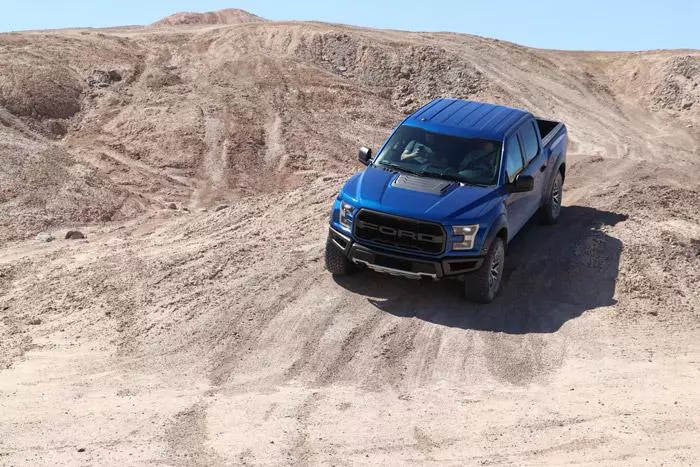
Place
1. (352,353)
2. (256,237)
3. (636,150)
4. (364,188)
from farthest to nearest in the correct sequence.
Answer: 1. (636,150)
2. (256,237)
3. (364,188)
4. (352,353)

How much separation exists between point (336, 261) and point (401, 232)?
1176 mm

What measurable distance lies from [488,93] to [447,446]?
2183 cm

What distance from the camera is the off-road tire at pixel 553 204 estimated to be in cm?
1348

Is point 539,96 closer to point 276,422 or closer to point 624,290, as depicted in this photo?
point 624,290

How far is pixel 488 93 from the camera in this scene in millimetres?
28719

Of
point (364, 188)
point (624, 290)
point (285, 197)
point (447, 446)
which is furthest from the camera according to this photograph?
point (285, 197)

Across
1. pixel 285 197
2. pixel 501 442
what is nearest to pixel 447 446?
pixel 501 442

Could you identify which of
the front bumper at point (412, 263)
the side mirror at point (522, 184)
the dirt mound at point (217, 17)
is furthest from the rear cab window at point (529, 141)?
the dirt mound at point (217, 17)

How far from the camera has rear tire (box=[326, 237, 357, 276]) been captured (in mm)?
11094

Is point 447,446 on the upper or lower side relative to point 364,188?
lower

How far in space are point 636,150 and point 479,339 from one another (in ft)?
52.2

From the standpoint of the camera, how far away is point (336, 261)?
11.1 m

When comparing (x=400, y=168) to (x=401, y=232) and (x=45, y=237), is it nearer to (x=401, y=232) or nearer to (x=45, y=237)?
(x=401, y=232)

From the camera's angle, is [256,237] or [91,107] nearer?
[256,237]
